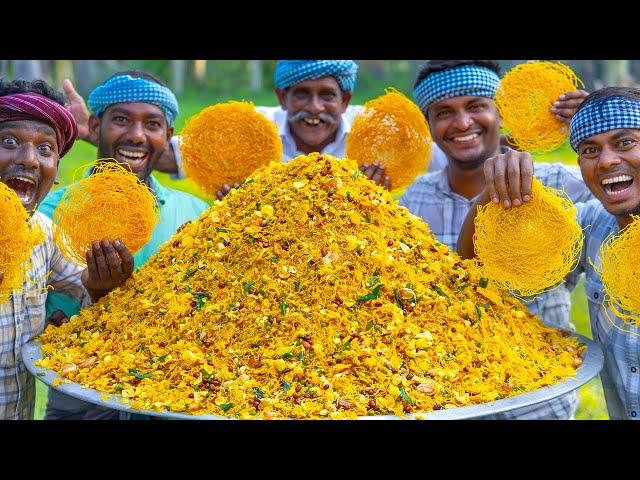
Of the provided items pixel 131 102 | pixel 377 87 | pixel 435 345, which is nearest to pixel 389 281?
pixel 435 345

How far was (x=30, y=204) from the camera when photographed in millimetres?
2854

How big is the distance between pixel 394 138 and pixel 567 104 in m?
0.83

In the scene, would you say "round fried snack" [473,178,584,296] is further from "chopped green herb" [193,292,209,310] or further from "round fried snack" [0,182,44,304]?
"round fried snack" [0,182,44,304]

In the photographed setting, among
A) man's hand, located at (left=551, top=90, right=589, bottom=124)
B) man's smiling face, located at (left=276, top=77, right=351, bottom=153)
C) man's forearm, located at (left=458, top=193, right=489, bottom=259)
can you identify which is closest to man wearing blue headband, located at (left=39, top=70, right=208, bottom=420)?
man's smiling face, located at (left=276, top=77, right=351, bottom=153)

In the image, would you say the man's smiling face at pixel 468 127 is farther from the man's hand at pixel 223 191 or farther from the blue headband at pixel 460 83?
the man's hand at pixel 223 191

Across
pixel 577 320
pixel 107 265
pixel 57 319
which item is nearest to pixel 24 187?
pixel 107 265

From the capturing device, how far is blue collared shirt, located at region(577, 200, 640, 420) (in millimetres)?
2887

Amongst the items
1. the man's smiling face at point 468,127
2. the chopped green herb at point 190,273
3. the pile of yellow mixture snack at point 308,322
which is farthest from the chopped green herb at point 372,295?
the man's smiling face at point 468,127

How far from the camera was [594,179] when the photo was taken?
283 cm

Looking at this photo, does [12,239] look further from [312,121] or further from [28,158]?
[312,121]

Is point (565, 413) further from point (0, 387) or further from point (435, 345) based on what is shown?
point (0, 387)

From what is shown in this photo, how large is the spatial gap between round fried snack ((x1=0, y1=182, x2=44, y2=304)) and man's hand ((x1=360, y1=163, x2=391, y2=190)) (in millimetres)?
1572

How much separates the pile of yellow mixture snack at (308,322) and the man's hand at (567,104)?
2.89ft

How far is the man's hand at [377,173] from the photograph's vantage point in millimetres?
3619
